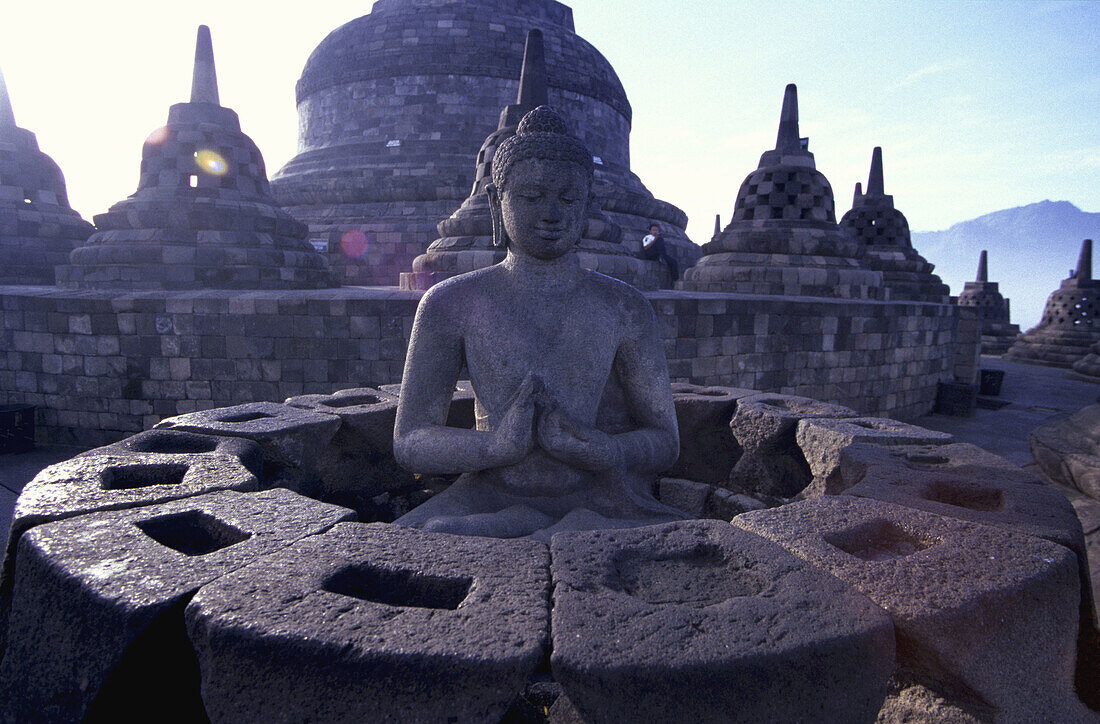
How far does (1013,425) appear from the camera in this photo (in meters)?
10.1

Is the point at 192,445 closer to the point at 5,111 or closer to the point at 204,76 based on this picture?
the point at 204,76

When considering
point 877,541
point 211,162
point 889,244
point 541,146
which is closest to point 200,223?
point 211,162

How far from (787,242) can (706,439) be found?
854cm

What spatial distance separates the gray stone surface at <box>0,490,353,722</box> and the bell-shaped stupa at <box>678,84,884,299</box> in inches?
402

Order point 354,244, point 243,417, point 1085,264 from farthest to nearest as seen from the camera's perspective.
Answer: point 1085,264 → point 354,244 → point 243,417

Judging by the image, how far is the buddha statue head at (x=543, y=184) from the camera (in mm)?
2438

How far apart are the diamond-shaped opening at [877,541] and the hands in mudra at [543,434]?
0.83 meters

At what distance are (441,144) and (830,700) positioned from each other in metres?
16.3

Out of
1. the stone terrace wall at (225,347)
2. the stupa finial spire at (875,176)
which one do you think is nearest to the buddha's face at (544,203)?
the stone terrace wall at (225,347)

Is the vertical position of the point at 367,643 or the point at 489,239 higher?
the point at 489,239

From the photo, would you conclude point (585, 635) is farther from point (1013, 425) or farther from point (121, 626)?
point (1013, 425)

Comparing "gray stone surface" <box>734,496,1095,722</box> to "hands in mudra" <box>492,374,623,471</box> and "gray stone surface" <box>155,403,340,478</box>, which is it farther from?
"gray stone surface" <box>155,403,340,478</box>

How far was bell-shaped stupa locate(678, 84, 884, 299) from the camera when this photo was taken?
10797 millimetres

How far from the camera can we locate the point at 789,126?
38.4 ft
